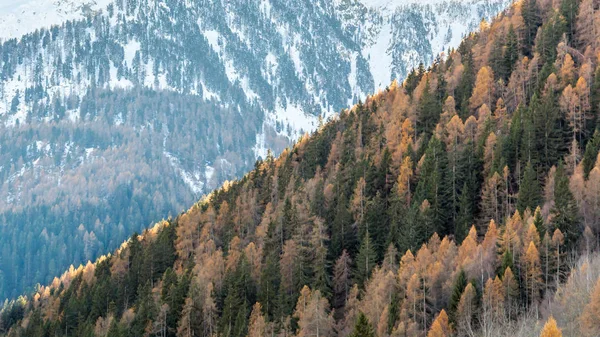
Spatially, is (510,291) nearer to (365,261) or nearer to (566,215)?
(566,215)

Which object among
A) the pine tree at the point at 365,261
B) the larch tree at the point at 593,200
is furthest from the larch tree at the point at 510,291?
the pine tree at the point at 365,261

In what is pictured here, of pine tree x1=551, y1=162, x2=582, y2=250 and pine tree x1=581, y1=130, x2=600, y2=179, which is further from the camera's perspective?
pine tree x1=581, y1=130, x2=600, y2=179

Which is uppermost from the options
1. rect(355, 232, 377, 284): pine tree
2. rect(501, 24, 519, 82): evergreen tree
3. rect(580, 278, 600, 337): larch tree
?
rect(501, 24, 519, 82): evergreen tree

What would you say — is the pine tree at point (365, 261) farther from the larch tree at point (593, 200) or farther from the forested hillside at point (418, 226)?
the larch tree at point (593, 200)

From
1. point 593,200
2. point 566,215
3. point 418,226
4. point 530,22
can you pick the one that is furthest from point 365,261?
point 530,22

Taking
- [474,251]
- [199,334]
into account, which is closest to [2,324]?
[199,334]

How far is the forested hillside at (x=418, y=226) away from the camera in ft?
286

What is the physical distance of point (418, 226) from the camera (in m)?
111

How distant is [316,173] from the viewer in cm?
→ 15450

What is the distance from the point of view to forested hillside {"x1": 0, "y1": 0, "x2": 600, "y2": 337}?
87188 millimetres

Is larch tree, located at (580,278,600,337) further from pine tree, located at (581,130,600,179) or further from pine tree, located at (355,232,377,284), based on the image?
pine tree, located at (355,232,377,284)

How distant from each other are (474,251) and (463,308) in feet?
39.6

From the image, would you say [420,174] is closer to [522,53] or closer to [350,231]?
[350,231]

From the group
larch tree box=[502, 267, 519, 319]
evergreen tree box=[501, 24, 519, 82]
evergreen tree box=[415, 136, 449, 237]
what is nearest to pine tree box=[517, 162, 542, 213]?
evergreen tree box=[415, 136, 449, 237]
